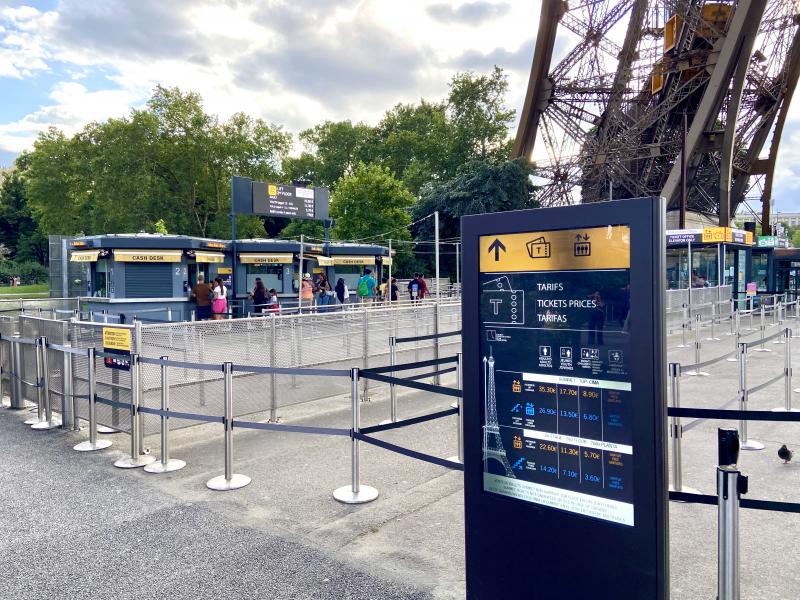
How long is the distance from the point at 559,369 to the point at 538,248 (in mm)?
637

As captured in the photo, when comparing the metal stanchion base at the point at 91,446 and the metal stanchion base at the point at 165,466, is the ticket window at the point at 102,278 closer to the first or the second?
the metal stanchion base at the point at 91,446

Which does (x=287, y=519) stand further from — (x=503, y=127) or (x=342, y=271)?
(x=503, y=127)

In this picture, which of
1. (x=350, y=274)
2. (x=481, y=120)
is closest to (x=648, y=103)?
(x=481, y=120)

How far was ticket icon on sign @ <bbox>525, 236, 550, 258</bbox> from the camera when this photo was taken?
327cm

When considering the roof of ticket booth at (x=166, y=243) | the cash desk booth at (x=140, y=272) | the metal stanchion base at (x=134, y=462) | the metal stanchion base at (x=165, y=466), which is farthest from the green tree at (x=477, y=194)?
the metal stanchion base at (x=165, y=466)

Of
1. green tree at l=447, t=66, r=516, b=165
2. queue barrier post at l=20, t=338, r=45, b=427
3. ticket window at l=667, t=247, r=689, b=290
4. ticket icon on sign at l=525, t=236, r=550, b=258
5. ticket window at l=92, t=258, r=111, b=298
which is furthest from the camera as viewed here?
green tree at l=447, t=66, r=516, b=165

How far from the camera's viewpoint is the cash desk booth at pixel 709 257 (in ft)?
88.9

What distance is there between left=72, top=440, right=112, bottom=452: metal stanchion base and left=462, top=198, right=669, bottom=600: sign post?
5.69m

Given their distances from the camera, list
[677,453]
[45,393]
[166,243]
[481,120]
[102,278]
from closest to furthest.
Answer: [677,453]
[45,393]
[166,243]
[102,278]
[481,120]

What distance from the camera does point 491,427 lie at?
351 cm

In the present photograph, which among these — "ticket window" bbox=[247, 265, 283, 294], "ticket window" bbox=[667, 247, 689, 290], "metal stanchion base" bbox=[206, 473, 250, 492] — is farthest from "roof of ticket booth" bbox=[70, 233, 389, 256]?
"metal stanchion base" bbox=[206, 473, 250, 492]

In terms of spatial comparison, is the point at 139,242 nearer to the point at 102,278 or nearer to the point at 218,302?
the point at 102,278

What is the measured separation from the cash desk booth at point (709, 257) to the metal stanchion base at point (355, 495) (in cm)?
2368

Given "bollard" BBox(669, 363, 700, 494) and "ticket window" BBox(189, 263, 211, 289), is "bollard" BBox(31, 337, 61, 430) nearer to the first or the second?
"bollard" BBox(669, 363, 700, 494)
